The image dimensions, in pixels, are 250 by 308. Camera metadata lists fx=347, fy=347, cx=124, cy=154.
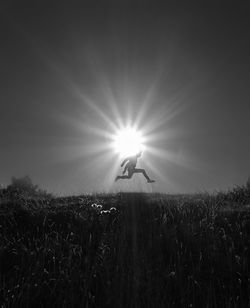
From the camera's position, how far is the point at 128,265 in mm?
5328

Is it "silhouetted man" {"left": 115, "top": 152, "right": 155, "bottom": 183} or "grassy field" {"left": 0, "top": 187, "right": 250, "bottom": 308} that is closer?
"grassy field" {"left": 0, "top": 187, "right": 250, "bottom": 308}

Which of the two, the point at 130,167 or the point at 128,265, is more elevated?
the point at 130,167

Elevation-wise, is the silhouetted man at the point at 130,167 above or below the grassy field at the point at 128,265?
above

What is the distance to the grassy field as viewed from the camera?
14.4 ft

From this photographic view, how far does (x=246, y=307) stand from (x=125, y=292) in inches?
58.7

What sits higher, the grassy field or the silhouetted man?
the silhouetted man

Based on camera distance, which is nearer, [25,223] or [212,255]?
[212,255]

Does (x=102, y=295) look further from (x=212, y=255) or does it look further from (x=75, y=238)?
(x=75, y=238)

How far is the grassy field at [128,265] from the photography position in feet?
14.4

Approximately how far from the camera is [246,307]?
4.18 metres

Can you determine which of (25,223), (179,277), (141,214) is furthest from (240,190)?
(179,277)

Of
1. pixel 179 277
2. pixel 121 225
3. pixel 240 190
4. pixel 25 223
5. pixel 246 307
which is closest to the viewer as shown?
pixel 246 307

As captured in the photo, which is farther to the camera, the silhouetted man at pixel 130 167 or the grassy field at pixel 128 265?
the silhouetted man at pixel 130 167

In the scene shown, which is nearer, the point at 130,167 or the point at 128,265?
the point at 128,265
